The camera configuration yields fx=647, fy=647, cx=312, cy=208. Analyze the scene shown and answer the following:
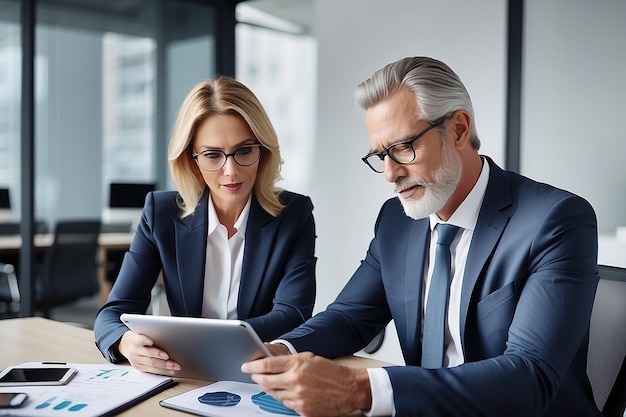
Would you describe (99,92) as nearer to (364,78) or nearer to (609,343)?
(364,78)

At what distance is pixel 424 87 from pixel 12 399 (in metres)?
1.20

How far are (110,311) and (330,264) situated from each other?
8.58 feet

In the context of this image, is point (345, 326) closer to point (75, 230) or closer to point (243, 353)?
point (243, 353)

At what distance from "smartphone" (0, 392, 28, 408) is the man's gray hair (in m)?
1.09

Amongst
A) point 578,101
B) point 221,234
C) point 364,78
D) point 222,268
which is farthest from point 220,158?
point 364,78

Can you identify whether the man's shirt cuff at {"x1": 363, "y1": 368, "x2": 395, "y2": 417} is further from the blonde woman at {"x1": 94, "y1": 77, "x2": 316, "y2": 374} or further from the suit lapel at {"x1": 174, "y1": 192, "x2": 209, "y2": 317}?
the suit lapel at {"x1": 174, "y1": 192, "x2": 209, "y2": 317}

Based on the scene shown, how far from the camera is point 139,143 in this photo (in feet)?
20.8

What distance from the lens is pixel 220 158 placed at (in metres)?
2.12

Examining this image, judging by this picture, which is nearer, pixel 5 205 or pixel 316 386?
pixel 316 386

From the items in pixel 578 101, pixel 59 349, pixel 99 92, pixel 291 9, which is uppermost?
pixel 291 9

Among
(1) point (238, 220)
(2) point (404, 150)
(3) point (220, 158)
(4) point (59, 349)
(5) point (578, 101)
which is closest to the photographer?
(2) point (404, 150)

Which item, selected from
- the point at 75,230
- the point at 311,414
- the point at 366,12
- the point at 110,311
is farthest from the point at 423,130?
the point at 75,230

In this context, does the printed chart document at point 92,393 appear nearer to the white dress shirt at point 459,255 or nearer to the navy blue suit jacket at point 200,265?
the navy blue suit jacket at point 200,265

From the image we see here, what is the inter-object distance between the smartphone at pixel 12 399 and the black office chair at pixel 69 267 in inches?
151
